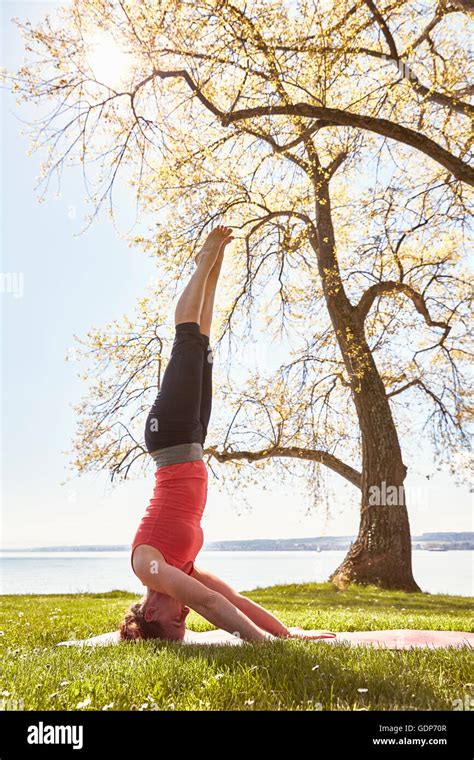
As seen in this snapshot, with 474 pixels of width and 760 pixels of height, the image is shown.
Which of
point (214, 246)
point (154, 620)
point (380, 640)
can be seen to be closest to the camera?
point (154, 620)

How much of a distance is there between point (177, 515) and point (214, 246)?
2458 millimetres

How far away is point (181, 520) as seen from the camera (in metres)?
4.82

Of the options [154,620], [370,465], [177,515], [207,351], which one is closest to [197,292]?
[207,351]

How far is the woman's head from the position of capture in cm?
479

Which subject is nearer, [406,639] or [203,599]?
[203,599]

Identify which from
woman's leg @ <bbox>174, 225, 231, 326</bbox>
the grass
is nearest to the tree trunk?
woman's leg @ <bbox>174, 225, 231, 326</bbox>

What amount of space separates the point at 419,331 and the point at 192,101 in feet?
28.8

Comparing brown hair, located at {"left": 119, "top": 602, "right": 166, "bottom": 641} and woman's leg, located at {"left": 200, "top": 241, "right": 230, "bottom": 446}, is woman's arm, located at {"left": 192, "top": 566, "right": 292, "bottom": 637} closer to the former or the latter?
brown hair, located at {"left": 119, "top": 602, "right": 166, "bottom": 641}

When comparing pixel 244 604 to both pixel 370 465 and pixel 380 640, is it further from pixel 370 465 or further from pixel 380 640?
pixel 370 465

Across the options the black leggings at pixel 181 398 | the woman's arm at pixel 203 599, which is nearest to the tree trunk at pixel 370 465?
the black leggings at pixel 181 398

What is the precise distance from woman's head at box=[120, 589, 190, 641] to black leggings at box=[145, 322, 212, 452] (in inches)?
46.4

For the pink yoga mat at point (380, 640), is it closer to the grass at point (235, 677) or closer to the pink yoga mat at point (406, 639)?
the pink yoga mat at point (406, 639)

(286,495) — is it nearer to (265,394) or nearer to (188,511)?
(265,394)

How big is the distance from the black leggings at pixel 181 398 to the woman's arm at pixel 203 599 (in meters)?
1.03
